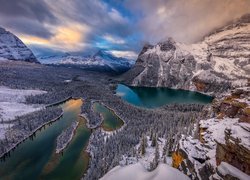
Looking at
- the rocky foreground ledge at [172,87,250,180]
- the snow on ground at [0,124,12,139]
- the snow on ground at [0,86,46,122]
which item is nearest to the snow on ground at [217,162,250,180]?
the rocky foreground ledge at [172,87,250,180]

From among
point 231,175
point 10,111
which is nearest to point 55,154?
point 231,175

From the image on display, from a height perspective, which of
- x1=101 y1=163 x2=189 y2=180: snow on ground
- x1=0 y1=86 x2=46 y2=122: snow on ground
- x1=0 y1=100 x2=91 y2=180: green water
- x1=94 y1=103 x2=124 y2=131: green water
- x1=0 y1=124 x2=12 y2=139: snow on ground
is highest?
x1=101 y1=163 x2=189 y2=180: snow on ground

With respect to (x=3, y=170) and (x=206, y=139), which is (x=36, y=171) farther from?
(x=206, y=139)

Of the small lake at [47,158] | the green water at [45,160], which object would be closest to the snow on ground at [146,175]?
the small lake at [47,158]

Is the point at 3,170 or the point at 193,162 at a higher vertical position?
the point at 193,162

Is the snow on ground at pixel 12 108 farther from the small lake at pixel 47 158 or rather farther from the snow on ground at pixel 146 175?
the snow on ground at pixel 146 175

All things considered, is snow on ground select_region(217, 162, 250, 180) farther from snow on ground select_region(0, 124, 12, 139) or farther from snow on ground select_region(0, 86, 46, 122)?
snow on ground select_region(0, 86, 46, 122)

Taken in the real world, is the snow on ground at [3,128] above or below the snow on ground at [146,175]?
below
